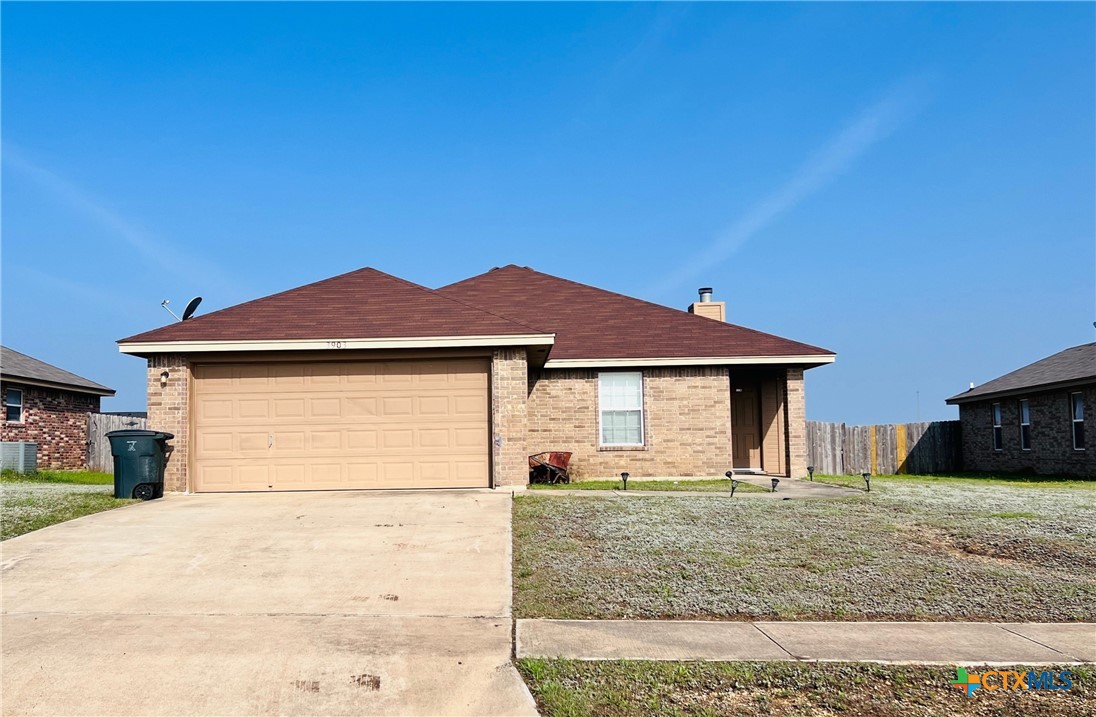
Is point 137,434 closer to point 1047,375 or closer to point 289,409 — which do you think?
point 289,409

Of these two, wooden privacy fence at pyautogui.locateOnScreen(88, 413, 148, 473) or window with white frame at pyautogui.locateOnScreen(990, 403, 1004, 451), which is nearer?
wooden privacy fence at pyautogui.locateOnScreen(88, 413, 148, 473)

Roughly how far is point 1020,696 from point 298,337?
11794 mm

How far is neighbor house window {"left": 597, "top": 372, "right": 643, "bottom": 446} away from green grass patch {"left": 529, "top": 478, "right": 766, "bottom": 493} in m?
1.07

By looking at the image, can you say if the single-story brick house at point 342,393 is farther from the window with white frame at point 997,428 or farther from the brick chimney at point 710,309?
the window with white frame at point 997,428

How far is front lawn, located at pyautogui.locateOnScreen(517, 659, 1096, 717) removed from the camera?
15.8 ft

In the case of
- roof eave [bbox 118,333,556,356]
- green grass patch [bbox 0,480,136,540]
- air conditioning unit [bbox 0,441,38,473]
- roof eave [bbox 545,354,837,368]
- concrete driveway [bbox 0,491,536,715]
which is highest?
roof eave [bbox 118,333,556,356]

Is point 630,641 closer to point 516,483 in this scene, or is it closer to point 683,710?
point 683,710

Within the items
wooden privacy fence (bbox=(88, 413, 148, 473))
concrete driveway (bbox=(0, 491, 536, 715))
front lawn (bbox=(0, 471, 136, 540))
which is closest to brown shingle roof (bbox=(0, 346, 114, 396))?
wooden privacy fence (bbox=(88, 413, 148, 473))

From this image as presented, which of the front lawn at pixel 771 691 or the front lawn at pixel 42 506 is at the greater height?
the front lawn at pixel 42 506

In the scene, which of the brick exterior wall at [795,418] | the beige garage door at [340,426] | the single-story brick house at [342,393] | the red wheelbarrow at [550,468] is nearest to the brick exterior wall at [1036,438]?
the brick exterior wall at [795,418]

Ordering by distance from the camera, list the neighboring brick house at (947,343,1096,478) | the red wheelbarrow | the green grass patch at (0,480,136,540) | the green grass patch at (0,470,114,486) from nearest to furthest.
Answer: the green grass patch at (0,480,136,540) → the red wheelbarrow → the green grass patch at (0,470,114,486) → the neighboring brick house at (947,343,1096,478)

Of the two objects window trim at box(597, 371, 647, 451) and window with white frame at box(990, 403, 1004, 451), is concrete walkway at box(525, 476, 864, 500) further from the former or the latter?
window with white frame at box(990, 403, 1004, 451)

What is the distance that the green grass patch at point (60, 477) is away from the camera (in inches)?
758

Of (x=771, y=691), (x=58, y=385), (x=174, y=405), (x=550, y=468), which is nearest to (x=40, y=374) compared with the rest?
(x=58, y=385)
